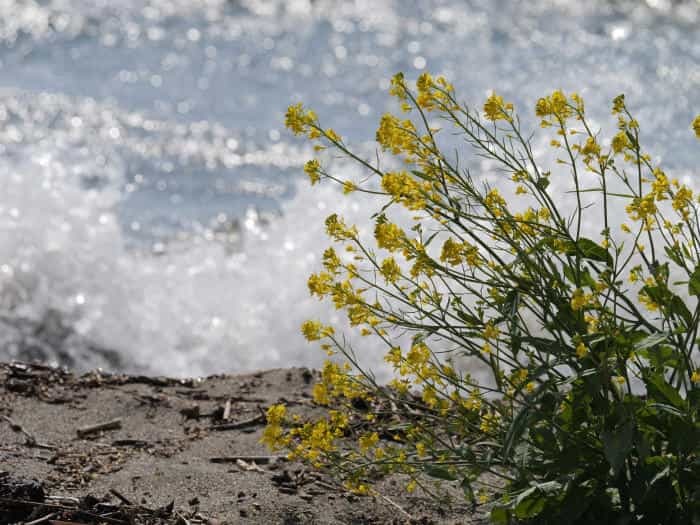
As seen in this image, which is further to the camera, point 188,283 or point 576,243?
point 188,283

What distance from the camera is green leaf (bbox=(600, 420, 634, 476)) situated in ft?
6.17

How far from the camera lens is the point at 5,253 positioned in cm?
634

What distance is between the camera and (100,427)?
366cm

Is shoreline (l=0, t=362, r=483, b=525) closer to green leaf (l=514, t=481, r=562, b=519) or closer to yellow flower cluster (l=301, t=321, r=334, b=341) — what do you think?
green leaf (l=514, t=481, r=562, b=519)

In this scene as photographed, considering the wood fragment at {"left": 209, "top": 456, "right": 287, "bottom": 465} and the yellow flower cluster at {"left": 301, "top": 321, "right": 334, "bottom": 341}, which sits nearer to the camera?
the yellow flower cluster at {"left": 301, "top": 321, "right": 334, "bottom": 341}

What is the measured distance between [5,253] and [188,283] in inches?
50.1

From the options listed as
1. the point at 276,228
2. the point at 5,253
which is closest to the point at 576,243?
the point at 5,253

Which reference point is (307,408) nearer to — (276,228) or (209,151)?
(276,228)

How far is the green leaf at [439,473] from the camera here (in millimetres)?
2221

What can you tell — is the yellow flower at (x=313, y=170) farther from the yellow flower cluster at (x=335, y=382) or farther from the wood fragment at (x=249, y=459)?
the wood fragment at (x=249, y=459)

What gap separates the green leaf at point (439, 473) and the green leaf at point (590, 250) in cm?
60

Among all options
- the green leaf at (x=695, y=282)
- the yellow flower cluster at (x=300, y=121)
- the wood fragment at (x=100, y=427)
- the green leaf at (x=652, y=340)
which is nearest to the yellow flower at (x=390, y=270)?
the yellow flower cluster at (x=300, y=121)

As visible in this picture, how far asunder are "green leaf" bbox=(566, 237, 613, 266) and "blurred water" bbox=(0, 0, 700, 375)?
3.27 metres

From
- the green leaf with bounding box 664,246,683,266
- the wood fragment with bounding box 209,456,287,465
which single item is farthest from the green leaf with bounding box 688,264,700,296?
the wood fragment with bounding box 209,456,287,465
